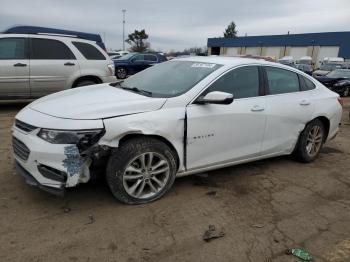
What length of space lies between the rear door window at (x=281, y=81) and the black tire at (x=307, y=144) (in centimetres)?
61

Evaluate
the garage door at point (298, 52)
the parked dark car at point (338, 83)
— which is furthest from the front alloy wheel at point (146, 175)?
the garage door at point (298, 52)

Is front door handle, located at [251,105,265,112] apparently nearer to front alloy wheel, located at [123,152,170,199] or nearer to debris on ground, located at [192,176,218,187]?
debris on ground, located at [192,176,218,187]

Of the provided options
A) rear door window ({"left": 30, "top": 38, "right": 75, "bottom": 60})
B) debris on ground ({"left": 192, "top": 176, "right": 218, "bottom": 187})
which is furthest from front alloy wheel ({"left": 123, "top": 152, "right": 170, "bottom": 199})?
rear door window ({"left": 30, "top": 38, "right": 75, "bottom": 60})

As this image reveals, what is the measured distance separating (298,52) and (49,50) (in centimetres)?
5350

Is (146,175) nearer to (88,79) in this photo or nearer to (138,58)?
(88,79)

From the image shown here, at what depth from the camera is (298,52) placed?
56.1m

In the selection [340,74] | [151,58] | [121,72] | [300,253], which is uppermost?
[151,58]

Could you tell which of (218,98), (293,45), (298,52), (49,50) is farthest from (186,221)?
(293,45)

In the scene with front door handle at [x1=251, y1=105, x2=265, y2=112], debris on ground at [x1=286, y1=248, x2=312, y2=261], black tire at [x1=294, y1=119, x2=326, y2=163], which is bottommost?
debris on ground at [x1=286, y1=248, x2=312, y2=261]

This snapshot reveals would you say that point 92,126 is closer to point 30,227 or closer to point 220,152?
point 30,227

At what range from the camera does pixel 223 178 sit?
4730 millimetres

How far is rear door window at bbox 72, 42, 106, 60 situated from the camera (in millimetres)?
8820

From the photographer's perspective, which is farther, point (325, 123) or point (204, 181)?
point (325, 123)

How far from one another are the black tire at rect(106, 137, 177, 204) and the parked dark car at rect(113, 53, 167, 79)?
1699 cm
